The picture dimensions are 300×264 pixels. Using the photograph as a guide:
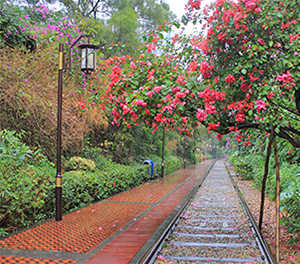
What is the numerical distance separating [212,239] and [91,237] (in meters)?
2.49

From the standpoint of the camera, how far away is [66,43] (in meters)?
12.1

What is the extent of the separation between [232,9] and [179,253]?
4.24 meters

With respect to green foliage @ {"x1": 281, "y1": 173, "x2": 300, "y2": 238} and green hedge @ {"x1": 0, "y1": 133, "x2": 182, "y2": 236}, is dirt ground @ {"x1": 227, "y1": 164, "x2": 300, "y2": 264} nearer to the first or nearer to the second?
green foliage @ {"x1": 281, "y1": 173, "x2": 300, "y2": 238}

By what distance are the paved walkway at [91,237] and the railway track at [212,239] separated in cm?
42

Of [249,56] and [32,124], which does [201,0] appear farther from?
[32,124]

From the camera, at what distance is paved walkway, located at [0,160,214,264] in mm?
4977

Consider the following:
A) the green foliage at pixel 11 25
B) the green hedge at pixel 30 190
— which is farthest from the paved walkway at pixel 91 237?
the green foliage at pixel 11 25

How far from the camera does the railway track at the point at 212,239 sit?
5.26 m

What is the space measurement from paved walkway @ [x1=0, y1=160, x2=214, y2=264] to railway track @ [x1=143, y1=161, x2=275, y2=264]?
1.36 feet

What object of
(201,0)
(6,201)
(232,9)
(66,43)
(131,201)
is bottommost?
(131,201)

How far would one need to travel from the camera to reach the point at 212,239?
653 cm

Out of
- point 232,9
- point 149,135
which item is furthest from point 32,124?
point 149,135

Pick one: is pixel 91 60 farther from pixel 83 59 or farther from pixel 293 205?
pixel 293 205

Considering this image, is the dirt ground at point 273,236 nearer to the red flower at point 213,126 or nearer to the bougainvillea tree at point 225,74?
the bougainvillea tree at point 225,74
